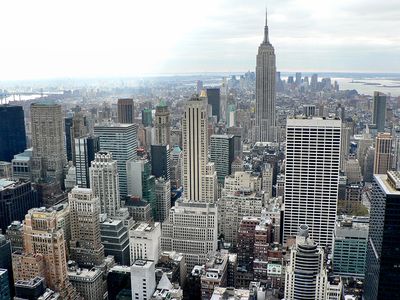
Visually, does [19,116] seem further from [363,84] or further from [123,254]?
[363,84]

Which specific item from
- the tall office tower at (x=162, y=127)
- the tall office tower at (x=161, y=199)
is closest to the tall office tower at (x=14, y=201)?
the tall office tower at (x=161, y=199)

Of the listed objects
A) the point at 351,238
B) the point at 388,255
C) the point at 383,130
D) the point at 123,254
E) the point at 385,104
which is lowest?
the point at 123,254

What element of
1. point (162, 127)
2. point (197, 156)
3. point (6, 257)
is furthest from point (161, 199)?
point (6, 257)

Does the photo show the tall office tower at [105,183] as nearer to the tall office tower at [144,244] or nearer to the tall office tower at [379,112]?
the tall office tower at [144,244]

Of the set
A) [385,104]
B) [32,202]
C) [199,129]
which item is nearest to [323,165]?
[385,104]

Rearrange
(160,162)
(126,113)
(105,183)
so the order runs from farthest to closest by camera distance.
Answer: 1. (126,113)
2. (160,162)
3. (105,183)

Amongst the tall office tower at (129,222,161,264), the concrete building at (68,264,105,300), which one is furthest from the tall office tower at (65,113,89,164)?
the concrete building at (68,264,105,300)

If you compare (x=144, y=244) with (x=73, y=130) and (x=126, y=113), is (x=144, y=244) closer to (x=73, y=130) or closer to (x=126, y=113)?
(x=126, y=113)
